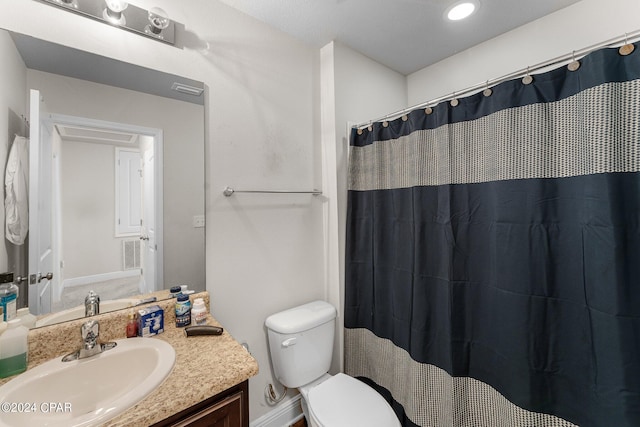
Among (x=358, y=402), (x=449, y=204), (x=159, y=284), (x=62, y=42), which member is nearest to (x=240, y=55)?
(x=62, y=42)

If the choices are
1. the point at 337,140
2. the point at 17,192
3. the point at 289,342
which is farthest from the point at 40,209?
the point at 337,140

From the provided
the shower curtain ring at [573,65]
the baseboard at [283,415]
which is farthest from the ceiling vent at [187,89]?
the baseboard at [283,415]

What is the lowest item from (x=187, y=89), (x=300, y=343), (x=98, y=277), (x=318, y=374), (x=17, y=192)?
(x=318, y=374)

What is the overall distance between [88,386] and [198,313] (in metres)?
0.41

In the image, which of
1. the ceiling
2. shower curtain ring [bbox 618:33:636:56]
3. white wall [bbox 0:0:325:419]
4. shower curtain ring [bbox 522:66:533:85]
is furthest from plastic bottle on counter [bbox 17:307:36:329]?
shower curtain ring [bbox 618:33:636:56]

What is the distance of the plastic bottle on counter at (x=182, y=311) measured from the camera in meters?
1.18

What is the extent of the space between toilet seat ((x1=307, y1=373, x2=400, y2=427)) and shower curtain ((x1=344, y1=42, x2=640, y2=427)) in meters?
0.27

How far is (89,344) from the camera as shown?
0.96 meters

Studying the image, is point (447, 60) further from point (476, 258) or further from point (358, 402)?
point (358, 402)

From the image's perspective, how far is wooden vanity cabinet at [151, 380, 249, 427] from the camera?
76 cm

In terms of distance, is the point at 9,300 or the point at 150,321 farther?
the point at 150,321

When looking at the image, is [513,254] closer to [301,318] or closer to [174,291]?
[301,318]

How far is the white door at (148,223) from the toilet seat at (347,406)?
0.97 meters

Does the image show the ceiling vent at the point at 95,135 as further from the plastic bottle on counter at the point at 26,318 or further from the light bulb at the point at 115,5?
the plastic bottle on counter at the point at 26,318
